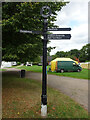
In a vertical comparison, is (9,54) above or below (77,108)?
above

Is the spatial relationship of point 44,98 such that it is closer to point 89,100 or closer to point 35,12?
point 89,100

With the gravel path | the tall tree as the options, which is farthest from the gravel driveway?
the tall tree

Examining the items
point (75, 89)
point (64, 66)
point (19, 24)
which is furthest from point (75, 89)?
point (64, 66)

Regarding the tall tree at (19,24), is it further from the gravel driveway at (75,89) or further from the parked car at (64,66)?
the parked car at (64,66)

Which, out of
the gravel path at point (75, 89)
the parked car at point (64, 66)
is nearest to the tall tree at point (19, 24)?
the gravel path at point (75, 89)

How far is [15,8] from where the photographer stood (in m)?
5.46

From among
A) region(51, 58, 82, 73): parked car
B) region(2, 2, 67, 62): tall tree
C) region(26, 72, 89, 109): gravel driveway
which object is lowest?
region(26, 72, 89, 109): gravel driveway

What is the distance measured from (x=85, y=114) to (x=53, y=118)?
1.19 m

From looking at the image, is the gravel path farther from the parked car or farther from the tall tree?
the parked car

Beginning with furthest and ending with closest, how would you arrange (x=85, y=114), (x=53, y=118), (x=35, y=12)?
(x=35, y=12) → (x=85, y=114) → (x=53, y=118)

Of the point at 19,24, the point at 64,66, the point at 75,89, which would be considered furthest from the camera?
the point at 64,66

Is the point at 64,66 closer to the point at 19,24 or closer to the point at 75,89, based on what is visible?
the point at 75,89

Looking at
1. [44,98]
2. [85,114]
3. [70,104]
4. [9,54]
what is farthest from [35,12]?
[85,114]

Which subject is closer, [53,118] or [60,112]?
[53,118]
